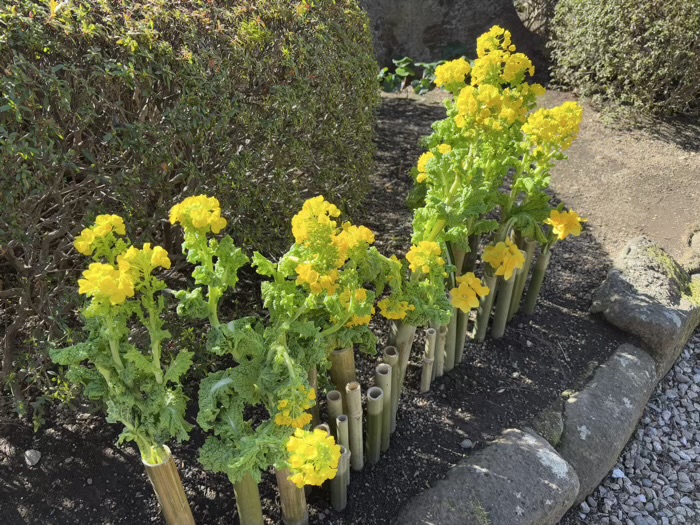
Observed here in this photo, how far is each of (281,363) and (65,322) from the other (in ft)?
3.59

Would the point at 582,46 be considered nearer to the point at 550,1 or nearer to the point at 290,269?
the point at 550,1

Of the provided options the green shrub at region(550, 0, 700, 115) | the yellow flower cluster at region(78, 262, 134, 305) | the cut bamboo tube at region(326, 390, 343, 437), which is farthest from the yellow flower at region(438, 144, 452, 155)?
the green shrub at region(550, 0, 700, 115)

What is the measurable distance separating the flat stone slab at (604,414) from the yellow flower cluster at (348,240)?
152 cm

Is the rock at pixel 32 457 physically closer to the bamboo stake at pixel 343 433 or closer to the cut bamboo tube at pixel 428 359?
the bamboo stake at pixel 343 433

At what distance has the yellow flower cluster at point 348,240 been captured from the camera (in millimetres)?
1868

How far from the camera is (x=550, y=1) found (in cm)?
658

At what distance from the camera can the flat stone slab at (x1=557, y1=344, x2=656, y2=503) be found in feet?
8.74

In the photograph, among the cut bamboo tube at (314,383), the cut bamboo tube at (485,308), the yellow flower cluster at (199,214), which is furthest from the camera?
the cut bamboo tube at (485,308)

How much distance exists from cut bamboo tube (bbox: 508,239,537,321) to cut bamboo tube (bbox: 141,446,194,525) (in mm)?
2032

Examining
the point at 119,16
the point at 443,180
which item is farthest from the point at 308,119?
the point at 119,16

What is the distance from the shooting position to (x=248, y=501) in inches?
78.7

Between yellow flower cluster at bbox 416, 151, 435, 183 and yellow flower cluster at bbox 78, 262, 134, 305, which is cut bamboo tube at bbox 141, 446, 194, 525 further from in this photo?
yellow flower cluster at bbox 416, 151, 435, 183

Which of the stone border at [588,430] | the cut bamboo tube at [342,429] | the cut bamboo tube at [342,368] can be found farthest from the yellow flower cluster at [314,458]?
the stone border at [588,430]

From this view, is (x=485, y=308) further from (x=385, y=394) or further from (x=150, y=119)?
(x=150, y=119)
